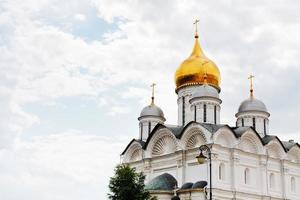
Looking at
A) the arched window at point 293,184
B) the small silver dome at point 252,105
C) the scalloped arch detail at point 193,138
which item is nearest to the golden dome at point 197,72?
the small silver dome at point 252,105

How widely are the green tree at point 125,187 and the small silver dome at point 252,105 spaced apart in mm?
14784

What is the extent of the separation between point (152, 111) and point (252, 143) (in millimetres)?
8544

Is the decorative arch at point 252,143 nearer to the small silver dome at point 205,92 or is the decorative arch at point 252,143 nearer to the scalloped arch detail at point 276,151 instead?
the scalloped arch detail at point 276,151

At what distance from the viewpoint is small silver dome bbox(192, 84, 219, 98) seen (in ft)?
119

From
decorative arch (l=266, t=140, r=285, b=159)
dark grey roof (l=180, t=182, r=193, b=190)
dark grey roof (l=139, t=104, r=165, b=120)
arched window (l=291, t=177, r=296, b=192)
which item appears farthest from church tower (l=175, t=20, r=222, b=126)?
arched window (l=291, t=177, r=296, b=192)

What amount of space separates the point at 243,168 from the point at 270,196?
280cm

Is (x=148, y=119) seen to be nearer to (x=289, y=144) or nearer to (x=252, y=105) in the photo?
(x=252, y=105)

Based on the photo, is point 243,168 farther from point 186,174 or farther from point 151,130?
point 151,130

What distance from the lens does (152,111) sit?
40375mm

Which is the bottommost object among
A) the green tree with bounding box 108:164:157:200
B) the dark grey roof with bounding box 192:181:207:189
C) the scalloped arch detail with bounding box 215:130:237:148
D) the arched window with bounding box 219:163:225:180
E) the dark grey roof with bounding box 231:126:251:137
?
the green tree with bounding box 108:164:157:200

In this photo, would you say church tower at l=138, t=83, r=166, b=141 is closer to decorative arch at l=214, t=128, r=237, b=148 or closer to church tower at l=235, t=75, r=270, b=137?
church tower at l=235, t=75, r=270, b=137

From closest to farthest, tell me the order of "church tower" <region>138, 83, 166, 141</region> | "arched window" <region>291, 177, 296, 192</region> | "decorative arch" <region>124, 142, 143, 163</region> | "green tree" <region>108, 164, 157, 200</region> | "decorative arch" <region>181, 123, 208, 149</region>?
"green tree" <region>108, 164, 157, 200</region>, "decorative arch" <region>181, 123, 208, 149</region>, "arched window" <region>291, 177, 296, 192</region>, "decorative arch" <region>124, 142, 143, 163</region>, "church tower" <region>138, 83, 166, 141</region>

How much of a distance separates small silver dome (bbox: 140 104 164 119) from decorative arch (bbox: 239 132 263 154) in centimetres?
791

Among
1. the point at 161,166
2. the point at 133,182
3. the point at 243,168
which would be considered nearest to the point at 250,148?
the point at 243,168
